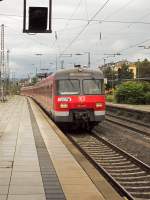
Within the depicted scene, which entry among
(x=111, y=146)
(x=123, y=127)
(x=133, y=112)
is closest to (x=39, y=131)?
(x=111, y=146)

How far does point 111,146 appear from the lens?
18.6 metres

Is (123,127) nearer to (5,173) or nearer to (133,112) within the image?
(133,112)

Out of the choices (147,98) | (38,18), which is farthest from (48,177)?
(147,98)

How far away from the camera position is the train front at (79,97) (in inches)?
920

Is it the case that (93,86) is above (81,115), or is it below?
above

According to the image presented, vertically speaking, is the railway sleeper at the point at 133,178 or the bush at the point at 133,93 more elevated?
the bush at the point at 133,93

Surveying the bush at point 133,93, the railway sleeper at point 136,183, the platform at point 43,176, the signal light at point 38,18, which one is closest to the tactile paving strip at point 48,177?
the platform at point 43,176

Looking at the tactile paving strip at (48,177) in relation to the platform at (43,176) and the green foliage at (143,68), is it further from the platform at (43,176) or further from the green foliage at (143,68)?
the green foliage at (143,68)

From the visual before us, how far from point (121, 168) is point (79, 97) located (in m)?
9.71

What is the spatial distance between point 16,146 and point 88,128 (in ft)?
31.0

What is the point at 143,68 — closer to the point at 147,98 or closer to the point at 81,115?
the point at 147,98

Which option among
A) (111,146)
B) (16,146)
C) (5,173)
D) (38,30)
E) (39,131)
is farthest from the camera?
A: (39,131)

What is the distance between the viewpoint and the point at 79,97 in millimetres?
23531

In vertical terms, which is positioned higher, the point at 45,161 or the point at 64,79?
the point at 64,79
